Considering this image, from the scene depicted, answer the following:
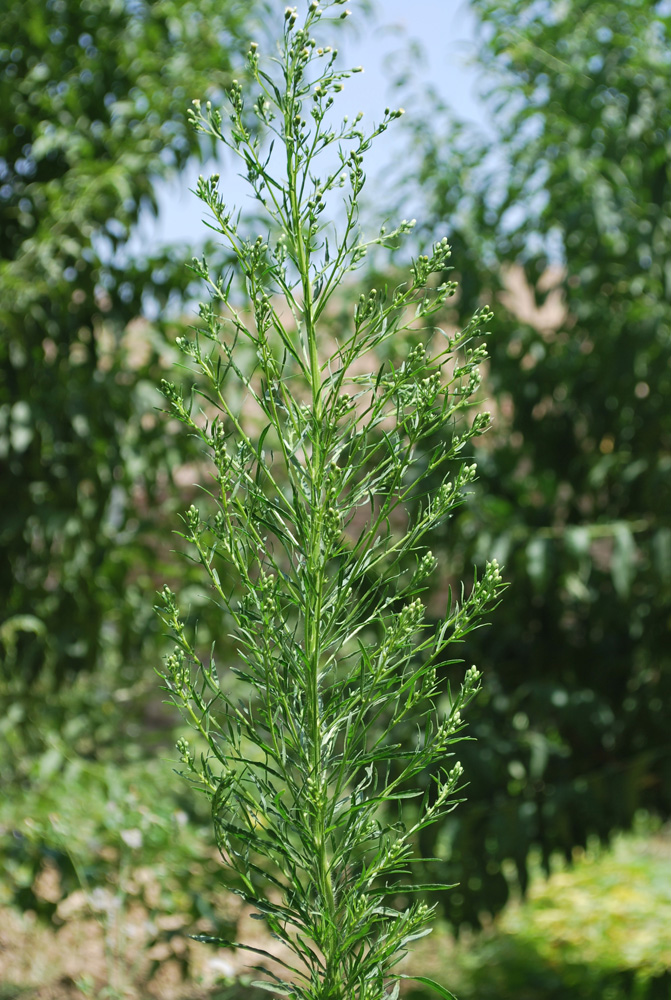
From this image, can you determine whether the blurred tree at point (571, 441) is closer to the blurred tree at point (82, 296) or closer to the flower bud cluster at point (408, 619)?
the blurred tree at point (82, 296)

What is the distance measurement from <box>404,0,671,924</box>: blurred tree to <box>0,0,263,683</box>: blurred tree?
0.76m

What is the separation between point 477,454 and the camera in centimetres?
229

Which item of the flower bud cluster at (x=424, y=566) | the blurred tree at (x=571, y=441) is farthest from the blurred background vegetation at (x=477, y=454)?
the flower bud cluster at (x=424, y=566)

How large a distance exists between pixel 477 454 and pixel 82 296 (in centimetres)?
113

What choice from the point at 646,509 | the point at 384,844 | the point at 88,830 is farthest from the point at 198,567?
the point at 384,844

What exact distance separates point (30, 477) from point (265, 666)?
1.80 m

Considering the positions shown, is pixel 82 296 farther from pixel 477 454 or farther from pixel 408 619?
pixel 408 619

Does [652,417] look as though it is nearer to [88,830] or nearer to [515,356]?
[515,356]

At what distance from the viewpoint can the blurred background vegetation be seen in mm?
2152

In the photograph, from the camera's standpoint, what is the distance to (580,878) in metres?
4.14

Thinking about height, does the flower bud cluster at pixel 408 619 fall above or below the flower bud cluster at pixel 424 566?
below

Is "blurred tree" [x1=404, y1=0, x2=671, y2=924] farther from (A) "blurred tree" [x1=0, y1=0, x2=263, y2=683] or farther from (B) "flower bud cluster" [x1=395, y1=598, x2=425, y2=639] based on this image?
(B) "flower bud cluster" [x1=395, y1=598, x2=425, y2=639]

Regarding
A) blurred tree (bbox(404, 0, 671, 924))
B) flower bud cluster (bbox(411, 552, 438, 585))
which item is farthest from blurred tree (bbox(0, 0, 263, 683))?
flower bud cluster (bbox(411, 552, 438, 585))

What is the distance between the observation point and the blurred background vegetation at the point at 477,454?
215cm
